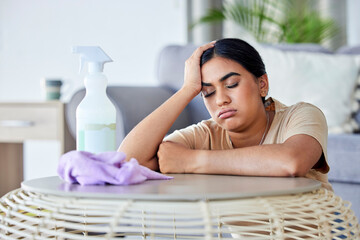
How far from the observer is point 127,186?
867 mm

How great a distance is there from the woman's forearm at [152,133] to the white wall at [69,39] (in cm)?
210

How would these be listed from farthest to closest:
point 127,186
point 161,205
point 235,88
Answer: point 235,88, point 127,186, point 161,205

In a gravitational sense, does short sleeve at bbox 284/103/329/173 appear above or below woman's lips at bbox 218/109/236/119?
below

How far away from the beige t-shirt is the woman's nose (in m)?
0.15

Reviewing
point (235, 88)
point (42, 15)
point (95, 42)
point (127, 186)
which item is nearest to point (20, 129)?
point (95, 42)

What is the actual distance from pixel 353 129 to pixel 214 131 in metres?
1.15

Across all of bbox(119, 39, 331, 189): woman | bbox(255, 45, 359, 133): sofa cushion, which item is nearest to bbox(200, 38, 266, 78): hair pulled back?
bbox(119, 39, 331, 189): woman

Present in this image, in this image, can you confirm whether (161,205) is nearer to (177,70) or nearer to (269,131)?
(269,131)

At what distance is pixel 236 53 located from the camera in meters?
1.26

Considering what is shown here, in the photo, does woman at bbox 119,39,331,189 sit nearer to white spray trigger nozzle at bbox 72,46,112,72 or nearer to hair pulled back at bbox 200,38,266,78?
hair pulled back at bbox 200,38,266,78

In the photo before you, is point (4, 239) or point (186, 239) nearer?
point (4, 239)

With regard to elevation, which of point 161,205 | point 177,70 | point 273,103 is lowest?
point 161,205

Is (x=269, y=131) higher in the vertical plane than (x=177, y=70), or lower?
lower

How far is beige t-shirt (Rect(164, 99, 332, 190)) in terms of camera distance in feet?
3.79
